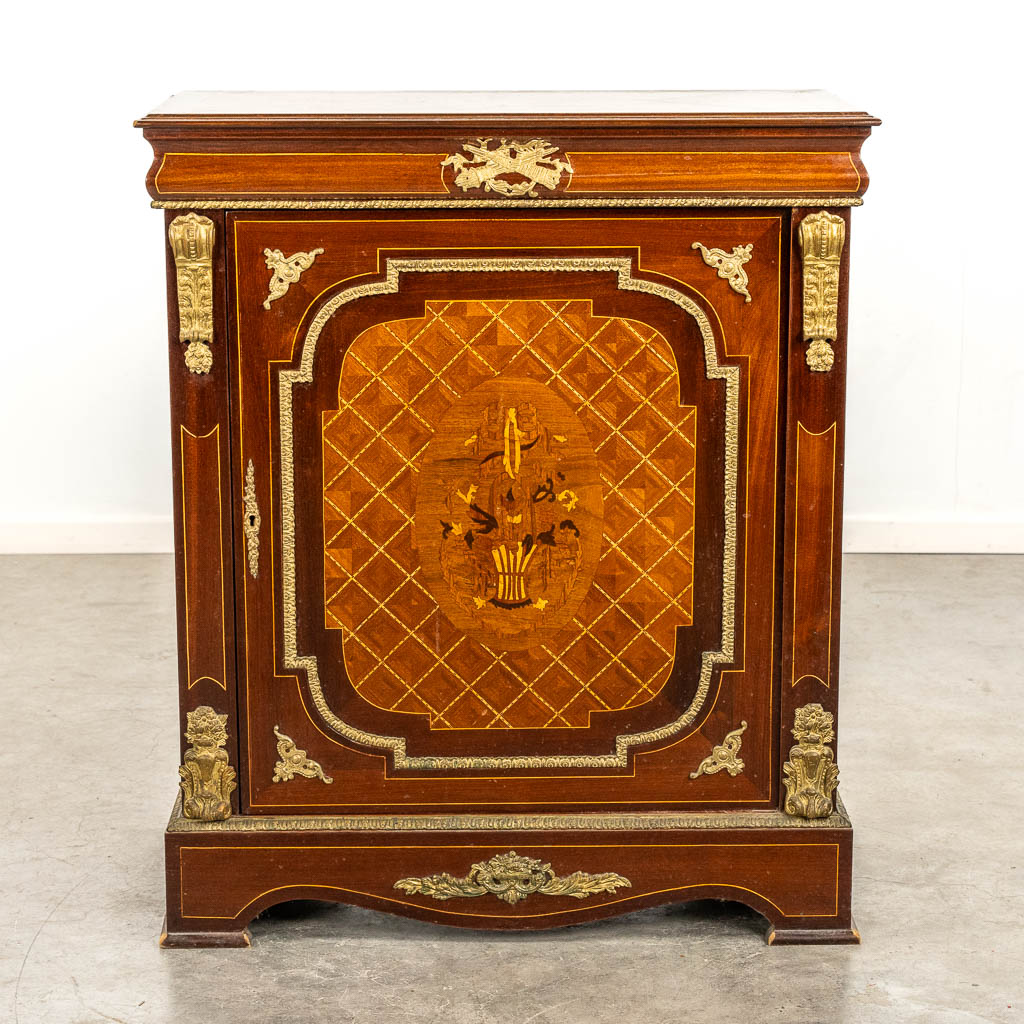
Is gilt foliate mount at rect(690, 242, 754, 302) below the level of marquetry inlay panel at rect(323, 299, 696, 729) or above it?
above

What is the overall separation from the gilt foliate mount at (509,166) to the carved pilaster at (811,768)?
3.60 feet

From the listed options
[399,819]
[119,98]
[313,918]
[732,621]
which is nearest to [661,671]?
[732,621]

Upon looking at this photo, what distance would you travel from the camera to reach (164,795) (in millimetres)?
3893

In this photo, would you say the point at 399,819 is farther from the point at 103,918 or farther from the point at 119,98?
the point at 119,98

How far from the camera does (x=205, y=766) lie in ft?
10.1

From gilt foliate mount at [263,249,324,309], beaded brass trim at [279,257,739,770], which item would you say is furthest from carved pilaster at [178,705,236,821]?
gilt foliate mount at [263,249,324,309]

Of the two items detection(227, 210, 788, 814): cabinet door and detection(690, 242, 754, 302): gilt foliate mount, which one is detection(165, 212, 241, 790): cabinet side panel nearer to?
detection(227, 210, 788, 814): cabinet door

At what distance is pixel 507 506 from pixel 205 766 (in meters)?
0.75

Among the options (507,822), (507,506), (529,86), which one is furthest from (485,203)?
(529,86)

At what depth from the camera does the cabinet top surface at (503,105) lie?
289cm

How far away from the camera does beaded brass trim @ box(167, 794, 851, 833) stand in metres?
3.10

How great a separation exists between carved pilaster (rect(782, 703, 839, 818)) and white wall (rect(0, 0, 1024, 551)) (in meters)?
3.12

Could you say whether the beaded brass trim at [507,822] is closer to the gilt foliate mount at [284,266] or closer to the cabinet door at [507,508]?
the cabinet door at [507,508]

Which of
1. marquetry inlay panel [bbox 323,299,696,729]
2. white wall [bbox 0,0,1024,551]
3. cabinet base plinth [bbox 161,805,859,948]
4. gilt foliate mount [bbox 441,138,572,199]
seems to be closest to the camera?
gilt foliate mount [bbox 441,138,572,199]
